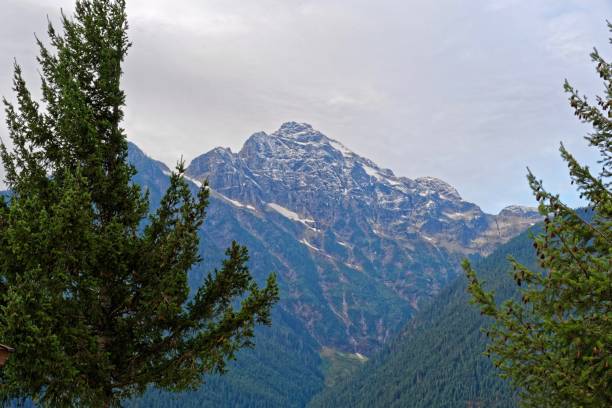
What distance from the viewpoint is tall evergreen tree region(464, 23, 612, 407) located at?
33.9 feet

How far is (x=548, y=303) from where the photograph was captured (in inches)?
447

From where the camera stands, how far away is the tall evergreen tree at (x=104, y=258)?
12555 mm

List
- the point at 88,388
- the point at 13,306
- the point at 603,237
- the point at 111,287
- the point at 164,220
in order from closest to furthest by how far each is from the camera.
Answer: the point at 13,306 < the point at 603,237 < the point at 88,388 < the point at 111,287 < the point at 164,220

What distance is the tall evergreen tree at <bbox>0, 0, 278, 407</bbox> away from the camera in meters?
12.6

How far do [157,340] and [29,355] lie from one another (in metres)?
4.31

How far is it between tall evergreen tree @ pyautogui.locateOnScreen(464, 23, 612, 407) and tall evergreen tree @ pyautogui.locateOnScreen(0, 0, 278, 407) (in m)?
6.35

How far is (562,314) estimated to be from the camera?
1132cm

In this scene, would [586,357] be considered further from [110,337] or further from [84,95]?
[84,95]

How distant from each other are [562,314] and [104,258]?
37.7 feet

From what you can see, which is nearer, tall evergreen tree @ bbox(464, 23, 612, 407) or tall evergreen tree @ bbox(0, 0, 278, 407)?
tall evergreen tree @ bbox(464, 23, 612, 407)

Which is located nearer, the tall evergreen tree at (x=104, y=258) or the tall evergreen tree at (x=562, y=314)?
the tall evergreen tree at (x=562, y=314)

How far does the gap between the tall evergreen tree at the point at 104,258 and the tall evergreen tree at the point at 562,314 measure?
6.35m

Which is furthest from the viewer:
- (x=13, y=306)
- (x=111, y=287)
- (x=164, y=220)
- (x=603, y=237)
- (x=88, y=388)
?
(x=164, y=220)

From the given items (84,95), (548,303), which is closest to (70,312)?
(84,95)
